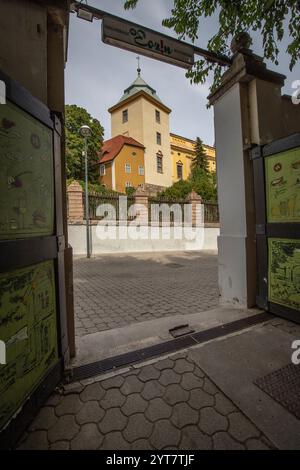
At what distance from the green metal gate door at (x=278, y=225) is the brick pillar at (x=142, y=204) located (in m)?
10.2

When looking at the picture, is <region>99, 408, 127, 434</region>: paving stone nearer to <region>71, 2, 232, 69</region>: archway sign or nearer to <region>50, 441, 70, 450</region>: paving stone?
<region>50, 441, 70, 450</region>: paving stone

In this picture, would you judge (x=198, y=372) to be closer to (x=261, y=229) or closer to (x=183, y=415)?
(x=183, y=415)

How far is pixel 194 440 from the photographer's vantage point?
1456 mm

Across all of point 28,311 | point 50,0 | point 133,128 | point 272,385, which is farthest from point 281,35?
point 133,128

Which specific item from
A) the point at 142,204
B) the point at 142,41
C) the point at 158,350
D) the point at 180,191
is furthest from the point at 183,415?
the point at 180,191

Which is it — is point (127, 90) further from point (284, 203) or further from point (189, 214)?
point (284, 203)

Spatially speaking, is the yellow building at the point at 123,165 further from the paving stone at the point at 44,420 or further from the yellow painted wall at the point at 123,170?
the paving stone at the point at 44,420

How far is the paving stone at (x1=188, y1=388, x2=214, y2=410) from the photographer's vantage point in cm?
175

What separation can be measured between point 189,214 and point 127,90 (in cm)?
3178

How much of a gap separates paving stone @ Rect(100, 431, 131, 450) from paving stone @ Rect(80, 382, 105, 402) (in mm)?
372

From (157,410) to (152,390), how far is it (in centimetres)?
21

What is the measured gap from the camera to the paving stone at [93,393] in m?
1.85

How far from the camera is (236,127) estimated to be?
3605mm

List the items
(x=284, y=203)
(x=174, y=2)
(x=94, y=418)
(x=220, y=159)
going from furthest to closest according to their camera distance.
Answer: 1. (x=174, y=2)
2. (x=220, y=159)
3. (x=284, y=203)
4. (x=94, y=418)
